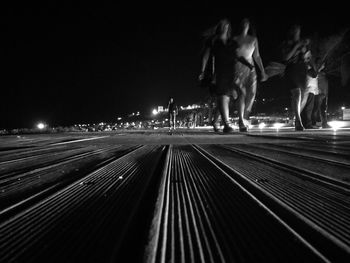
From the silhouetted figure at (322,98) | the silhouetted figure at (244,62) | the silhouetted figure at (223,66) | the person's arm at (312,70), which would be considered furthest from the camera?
the silhouetted figure at (322,98)

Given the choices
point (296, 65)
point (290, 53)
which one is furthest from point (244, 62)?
point (296, 65)

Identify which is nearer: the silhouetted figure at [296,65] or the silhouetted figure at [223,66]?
the silhouetted figure at [296,65]

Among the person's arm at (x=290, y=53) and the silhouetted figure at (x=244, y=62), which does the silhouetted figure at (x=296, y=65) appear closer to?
the person's arm at (x=290, y=53)

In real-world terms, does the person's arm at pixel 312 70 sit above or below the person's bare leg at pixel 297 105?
above

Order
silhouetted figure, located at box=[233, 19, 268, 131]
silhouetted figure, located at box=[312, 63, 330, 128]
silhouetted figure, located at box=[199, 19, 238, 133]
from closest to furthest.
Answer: silhouetted figure, located at box=[233, 19, 268, 131], silhouetted figure, located at box=[199, 19, 238, 133], silhouetted figure, located at box=[312, 63, 330, 128]

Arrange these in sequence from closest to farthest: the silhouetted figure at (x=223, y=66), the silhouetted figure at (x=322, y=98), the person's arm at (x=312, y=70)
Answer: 1. the silhouetted figure at (x=223, y=66)
2. the person's arm at (x=312, y=70)
3. the silhouetted figure at (x=322, y=98)

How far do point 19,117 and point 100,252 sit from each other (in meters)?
51.1

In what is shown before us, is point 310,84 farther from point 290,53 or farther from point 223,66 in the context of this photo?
point 223,66

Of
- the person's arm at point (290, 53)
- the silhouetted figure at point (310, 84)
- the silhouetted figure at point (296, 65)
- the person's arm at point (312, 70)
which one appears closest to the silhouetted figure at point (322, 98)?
the silhouetted figure at point (310, 84)

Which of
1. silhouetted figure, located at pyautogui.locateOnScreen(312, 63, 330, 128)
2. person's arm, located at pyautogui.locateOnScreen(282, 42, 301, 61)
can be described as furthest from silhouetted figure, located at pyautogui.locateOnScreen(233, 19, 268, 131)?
silhouetted figure, located at pyautogui.locateOnScreen(312, 63, 330, 128)

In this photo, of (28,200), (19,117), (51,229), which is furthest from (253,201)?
(19,117)

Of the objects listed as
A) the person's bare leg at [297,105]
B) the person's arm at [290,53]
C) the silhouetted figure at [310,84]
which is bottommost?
the person's bare leg at [297,105]

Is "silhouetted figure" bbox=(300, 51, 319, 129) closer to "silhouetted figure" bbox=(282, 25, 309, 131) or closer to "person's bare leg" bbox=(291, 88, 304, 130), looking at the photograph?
"silhouetted figure" bbox=(282, 25, 309, 131)

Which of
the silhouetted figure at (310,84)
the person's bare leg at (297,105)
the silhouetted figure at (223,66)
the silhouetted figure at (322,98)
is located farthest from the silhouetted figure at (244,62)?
the silhouetted figure at (322,98)
